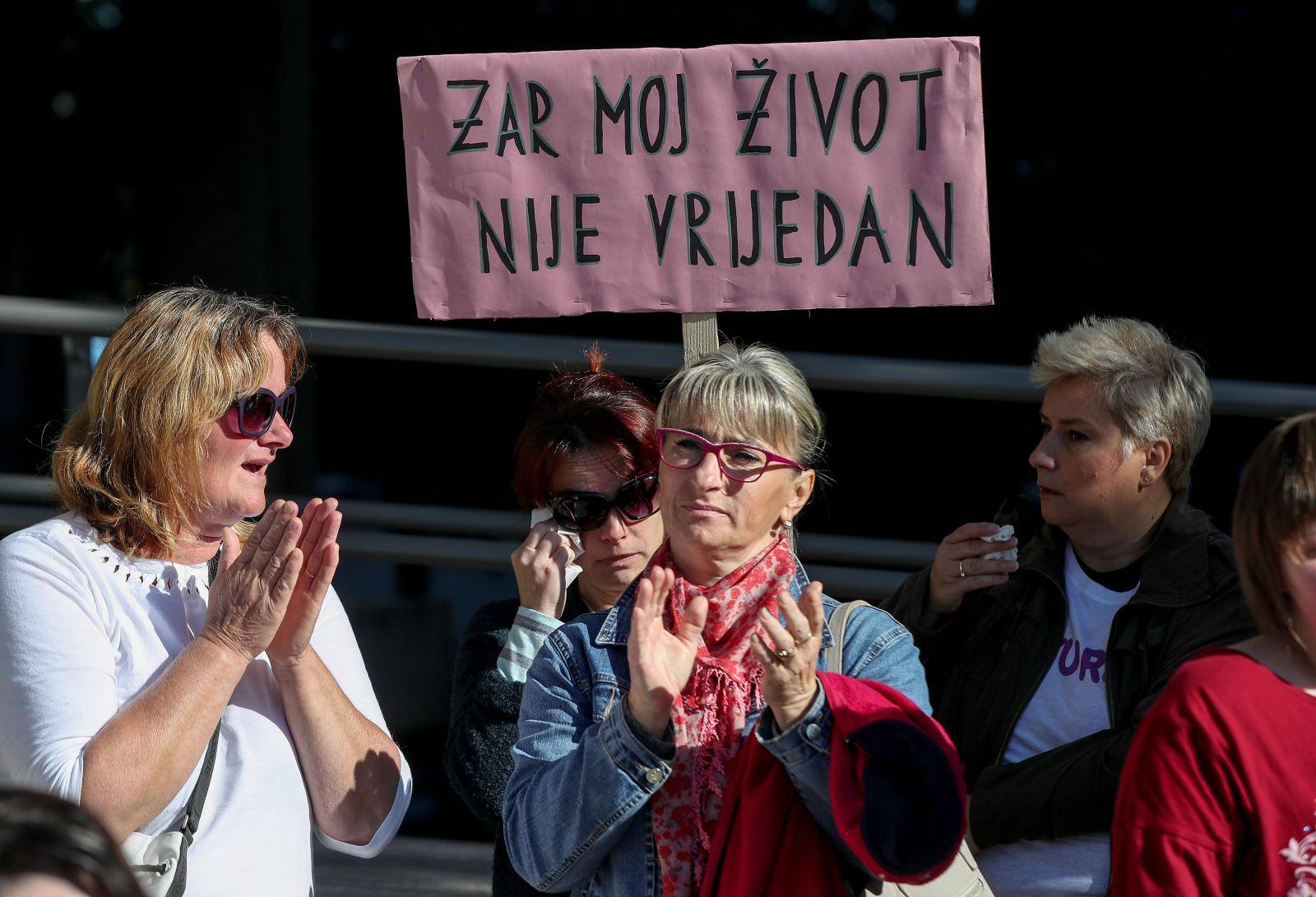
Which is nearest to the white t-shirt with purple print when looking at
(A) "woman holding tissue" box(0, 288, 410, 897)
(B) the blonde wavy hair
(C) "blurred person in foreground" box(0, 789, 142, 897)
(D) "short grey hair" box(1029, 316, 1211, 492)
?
(D) "short grey hair" box(1029, 316, 1211, 492)

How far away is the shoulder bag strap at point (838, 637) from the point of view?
2.52m

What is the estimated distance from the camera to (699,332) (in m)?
3.19

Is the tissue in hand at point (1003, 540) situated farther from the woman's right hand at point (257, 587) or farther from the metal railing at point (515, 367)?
the woman's right hand at point (257, 587)

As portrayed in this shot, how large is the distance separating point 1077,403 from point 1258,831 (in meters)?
1.17

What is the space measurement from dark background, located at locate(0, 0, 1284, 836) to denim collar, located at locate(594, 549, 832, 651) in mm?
3215

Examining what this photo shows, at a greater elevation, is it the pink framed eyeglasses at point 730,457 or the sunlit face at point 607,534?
the pink framed eyeglasses at point 730,457

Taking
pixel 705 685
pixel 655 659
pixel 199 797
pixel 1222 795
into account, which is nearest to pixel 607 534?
pixel 705 685

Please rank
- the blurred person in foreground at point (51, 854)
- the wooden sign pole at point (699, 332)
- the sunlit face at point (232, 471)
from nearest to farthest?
the blurred person in foreground at point (51, 854) → the sunlit face at point (232, 471) → the wooden sign pole at point (699, 332)

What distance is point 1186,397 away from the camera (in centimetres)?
312

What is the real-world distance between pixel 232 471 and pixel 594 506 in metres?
0.65

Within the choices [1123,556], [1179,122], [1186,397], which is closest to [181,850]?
[1123,556]

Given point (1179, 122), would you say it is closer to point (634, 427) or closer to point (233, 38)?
point (233, 38)

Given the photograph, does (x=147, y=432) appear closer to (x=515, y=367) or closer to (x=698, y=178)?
(x=698, y=178)

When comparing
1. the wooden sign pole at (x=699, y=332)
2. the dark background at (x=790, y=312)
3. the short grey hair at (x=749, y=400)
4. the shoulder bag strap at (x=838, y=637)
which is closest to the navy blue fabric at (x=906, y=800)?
the shoulder bag strap at (x=838, y=637)
